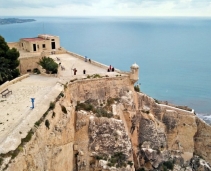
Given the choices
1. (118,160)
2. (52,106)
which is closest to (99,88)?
(118,160)

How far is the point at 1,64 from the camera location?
2373cm

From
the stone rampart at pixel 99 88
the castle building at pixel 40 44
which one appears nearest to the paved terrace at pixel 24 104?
the stone rampart at pixel 99 88

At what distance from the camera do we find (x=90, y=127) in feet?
68.3

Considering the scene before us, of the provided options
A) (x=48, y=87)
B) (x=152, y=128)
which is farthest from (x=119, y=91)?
(x=48, y=87)

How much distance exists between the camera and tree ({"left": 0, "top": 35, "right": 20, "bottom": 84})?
2388 centimetres

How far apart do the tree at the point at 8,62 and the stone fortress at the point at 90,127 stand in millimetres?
1581

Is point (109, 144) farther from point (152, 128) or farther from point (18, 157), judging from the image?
point (18, 157)

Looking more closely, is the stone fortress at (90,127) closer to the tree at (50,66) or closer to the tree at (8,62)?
the tree at (50,66)

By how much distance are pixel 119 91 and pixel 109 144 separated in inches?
232

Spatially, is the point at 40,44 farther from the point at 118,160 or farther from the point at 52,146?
the point at 52,146

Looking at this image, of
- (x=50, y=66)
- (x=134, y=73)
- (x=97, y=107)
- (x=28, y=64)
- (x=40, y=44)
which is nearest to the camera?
(x=97, y=107)

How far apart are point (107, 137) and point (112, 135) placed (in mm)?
484

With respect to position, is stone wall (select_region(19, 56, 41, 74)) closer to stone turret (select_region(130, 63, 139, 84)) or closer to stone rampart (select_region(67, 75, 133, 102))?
stone rampart (select_region(67, 75, 133, 102))

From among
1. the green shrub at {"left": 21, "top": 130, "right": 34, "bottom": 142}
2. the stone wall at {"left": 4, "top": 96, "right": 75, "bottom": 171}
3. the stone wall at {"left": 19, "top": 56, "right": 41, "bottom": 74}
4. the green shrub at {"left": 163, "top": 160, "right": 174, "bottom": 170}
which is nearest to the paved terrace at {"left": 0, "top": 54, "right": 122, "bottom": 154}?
the green shrub at {"left": 21, "top": 130, "right": 34, "bottom": 142}
